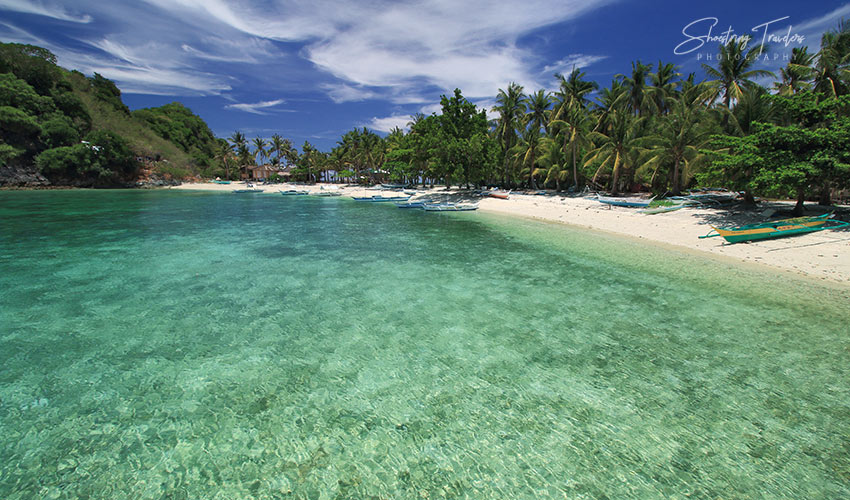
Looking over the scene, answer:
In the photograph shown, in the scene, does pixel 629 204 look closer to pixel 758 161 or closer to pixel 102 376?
pixel 758 161

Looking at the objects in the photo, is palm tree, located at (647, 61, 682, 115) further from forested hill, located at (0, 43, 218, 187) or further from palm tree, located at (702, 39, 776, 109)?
forested hill, located at (0, 43, 218, 187)

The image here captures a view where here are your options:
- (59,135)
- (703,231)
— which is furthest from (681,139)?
(59,135)

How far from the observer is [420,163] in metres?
44.1

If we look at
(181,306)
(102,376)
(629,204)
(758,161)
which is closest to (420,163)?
(629,204)

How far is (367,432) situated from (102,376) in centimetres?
439

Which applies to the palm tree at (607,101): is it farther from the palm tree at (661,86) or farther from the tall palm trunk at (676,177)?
the tall palm trunk at (676,177)

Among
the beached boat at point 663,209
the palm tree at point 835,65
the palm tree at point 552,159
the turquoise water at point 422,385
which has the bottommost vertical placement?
the turquoise water at point 422,385

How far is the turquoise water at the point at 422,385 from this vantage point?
3406 mm

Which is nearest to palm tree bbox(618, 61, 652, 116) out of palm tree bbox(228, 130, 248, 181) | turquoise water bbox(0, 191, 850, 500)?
turquoise water bbox(0, 191, 850, 500)

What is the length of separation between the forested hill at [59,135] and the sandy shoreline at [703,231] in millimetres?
70392

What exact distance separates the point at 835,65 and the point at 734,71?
10.0 metres

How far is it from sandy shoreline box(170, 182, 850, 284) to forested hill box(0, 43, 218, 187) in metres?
70.4

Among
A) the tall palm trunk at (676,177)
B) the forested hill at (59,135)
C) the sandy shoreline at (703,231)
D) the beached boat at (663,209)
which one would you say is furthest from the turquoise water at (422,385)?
the forested hill at (59,135)

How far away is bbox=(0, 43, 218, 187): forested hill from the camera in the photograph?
5150cm
